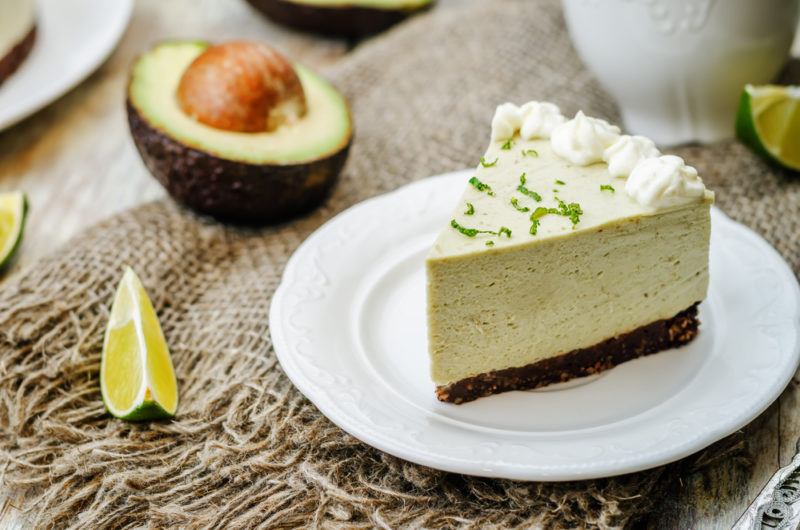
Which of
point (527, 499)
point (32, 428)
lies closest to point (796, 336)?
point (527, 499)

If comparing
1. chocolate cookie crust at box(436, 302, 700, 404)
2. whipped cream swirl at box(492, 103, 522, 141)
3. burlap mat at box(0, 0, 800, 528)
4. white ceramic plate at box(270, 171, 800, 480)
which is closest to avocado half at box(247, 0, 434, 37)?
burlap mat at box(0, 0, 800, 528)

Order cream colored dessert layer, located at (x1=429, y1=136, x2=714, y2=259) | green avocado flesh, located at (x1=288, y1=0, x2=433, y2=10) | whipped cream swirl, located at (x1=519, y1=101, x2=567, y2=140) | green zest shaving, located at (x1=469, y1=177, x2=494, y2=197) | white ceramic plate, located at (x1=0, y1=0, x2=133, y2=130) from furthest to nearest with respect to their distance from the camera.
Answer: green avocado flesh, located at (x1=288, y1=0, x2=433, y2=10) < white ceramic plate, located at (x1=0, y1=0, x2=133, y2=130) < whipped cream swirl, located at (x1=519, y1=101, x2=567, y2=140) < green zest shaving, located at (x1=469, y1=177, x2=494, y2=197) < cream colored dessert layer, located at (x1=429, y1=136, x2=714, y2=259)

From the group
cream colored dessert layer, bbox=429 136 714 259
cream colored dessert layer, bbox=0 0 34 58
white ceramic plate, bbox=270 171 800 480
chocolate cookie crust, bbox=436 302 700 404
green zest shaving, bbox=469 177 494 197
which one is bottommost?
chocolate cookie crust, bbox=436 302 700 404

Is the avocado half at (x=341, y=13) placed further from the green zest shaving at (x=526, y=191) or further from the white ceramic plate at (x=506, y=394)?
the green zest shaving at (x=526, y=191)

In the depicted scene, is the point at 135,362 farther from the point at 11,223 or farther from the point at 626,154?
the point at 626,154

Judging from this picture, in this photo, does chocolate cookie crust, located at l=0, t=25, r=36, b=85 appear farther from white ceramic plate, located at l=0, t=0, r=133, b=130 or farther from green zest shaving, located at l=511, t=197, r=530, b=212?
green zest shaving, located at l=511, t=197, r=530, b=212

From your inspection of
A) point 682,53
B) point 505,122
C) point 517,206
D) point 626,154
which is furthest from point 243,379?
point 682,53
